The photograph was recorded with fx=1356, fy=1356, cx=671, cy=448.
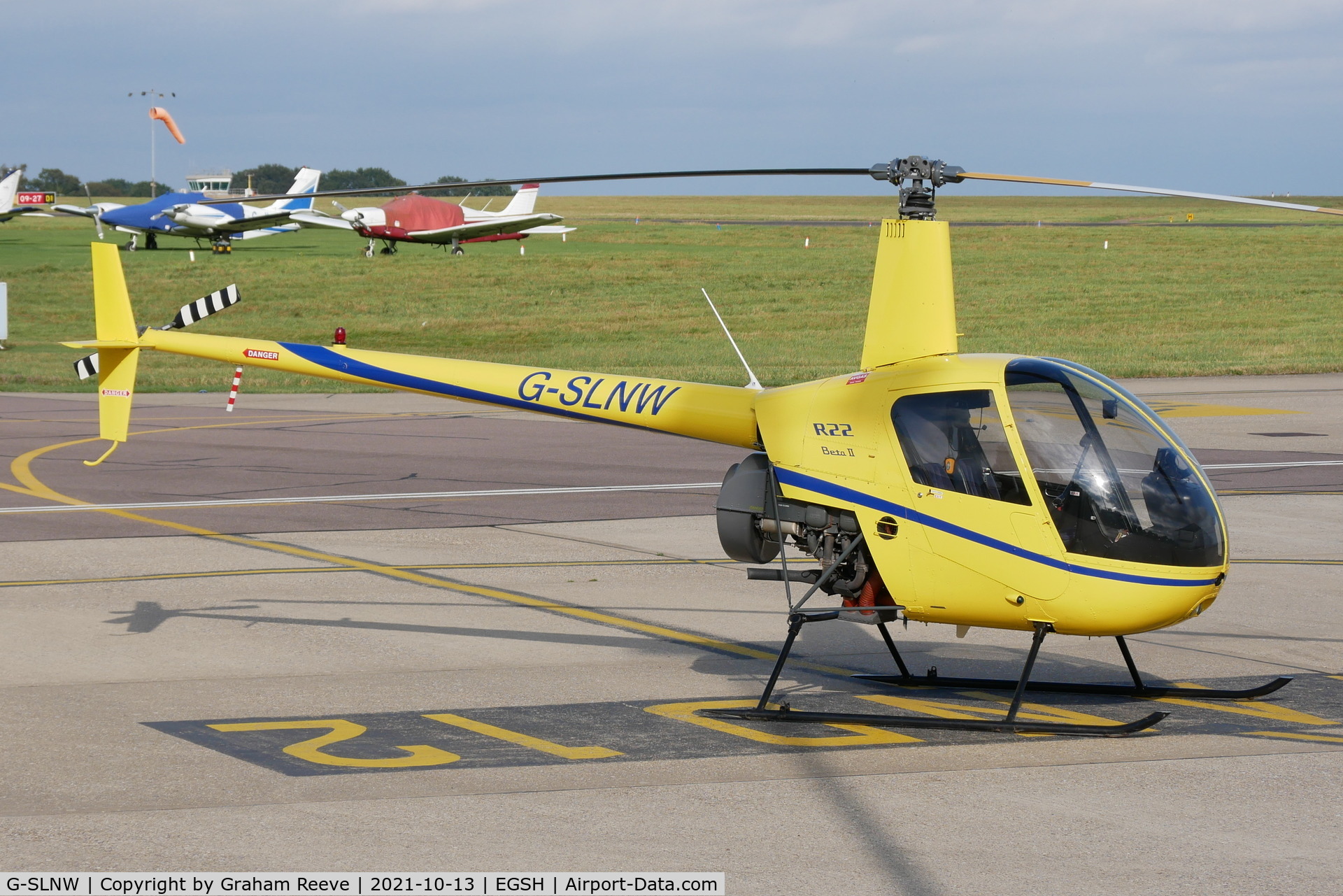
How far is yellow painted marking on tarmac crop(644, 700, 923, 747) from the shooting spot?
27.9 feet

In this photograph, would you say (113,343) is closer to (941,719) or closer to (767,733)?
(767,733)

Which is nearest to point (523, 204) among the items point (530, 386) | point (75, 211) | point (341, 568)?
point (75, 211)

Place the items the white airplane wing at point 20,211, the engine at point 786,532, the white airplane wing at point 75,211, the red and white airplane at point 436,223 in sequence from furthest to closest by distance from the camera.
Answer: the white airplane wing at point 75,211 < the white airplane wing at point 20,211 < the red and white airplane at point 436,223 < the engine at point 786,532

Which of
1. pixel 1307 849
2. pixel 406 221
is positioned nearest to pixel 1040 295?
pixel 406 221

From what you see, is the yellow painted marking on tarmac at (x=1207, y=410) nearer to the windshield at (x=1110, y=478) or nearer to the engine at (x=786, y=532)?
the engine at (x=786, y=532)

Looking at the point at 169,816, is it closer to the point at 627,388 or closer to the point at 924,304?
the point at 627,388

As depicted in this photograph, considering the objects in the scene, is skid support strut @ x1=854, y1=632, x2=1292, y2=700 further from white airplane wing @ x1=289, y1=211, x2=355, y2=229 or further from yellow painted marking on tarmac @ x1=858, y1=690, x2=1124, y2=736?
white airplane wing @ x1=289, y1=211, x2=355, y2=229

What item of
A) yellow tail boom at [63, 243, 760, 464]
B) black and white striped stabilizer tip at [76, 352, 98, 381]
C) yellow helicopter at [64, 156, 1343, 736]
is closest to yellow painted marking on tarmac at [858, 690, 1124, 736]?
yellow helicopter at [64, 156, 1343, 736]

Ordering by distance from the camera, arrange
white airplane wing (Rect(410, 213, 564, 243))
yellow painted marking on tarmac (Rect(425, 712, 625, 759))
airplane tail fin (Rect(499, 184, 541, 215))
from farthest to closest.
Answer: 1. airplane tail fin (Rect(499, 184, 541, 215))
2. white airplane wing (Rect(410, 213, 564, 243))
3. yellow painted marking on tarmac (Rect(425, 712, 625, 759))

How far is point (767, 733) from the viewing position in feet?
28.5

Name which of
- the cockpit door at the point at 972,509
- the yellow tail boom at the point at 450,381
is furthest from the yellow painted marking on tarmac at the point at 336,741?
the cockpit door at the point at 972,509

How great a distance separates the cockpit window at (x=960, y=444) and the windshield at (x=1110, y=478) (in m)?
0.16

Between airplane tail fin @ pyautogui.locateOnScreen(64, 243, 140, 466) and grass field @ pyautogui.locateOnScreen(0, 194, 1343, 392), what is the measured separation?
21533mm

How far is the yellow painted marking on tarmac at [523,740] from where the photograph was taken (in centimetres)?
816
